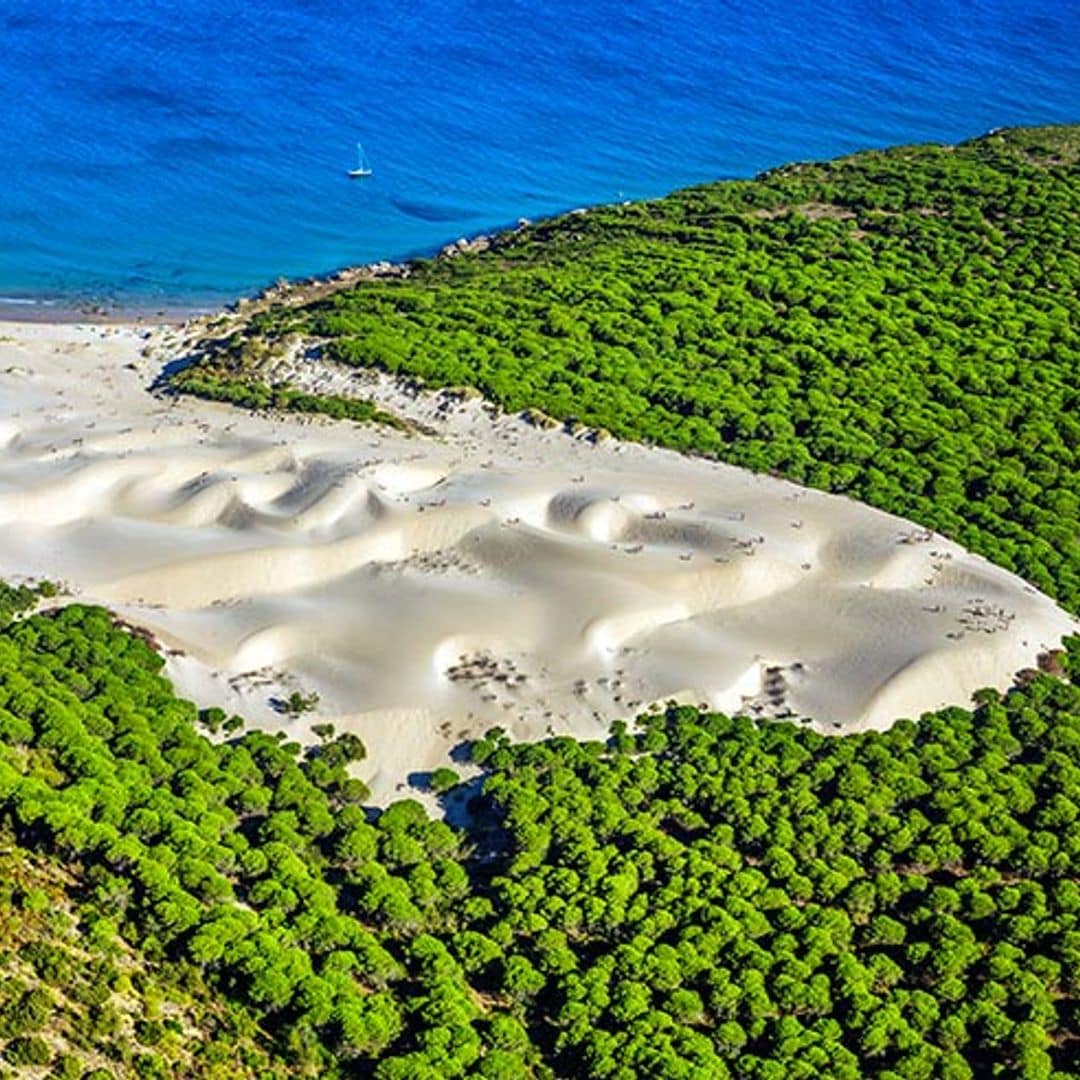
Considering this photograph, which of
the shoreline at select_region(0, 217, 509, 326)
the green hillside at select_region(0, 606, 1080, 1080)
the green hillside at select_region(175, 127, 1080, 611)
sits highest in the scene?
the green hillside at select_region(175, 127, 1080, 611)

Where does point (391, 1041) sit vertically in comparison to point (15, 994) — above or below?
below

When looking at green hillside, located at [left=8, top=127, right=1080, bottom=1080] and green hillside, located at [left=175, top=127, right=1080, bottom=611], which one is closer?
green hillside, located at [left=8, top=127, right=1080, bottom=1080]

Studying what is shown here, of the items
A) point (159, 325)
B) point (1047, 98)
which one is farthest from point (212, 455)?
point (1047, 98)

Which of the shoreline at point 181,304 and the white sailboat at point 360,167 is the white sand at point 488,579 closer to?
the shoreline at point 181,304

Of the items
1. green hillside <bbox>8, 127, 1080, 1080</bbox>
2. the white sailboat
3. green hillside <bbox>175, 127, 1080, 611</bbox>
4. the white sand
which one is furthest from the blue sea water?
green hillside <bbox>8, 127, 1080, 1080</bbox>

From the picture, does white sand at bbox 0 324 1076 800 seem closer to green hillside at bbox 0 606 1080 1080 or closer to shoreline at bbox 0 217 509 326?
green hillside at bbox 0 606 1080 1080

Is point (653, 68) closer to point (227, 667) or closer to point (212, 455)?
point (212, 455)
